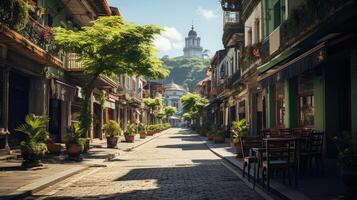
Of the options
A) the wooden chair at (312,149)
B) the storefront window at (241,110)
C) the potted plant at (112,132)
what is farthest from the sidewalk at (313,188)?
the storefront window at (241,110)

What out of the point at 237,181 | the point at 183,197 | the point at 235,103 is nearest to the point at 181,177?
the point at 237,181

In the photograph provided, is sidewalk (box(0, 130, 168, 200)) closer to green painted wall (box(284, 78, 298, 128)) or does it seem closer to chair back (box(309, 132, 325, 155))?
chair back (box(309, 132, 325, 155))

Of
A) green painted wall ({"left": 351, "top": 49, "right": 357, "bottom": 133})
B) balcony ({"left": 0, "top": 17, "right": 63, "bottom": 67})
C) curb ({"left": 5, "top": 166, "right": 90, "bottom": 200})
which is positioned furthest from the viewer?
balcony ({"left": 0, "top": 17, "right": 63, "bottom": 67})

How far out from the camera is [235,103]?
1422 inches

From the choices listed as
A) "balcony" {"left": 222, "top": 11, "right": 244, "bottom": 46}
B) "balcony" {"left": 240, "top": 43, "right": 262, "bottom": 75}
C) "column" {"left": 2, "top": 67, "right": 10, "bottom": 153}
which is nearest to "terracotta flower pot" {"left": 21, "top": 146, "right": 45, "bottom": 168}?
"column" {"left": 2, "top": 67, "right": 10, "bottom": 153}

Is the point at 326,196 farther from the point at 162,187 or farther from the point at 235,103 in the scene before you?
the point at 235,103

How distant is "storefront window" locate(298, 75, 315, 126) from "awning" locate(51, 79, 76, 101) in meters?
11.4

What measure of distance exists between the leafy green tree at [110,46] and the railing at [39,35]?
1.39ft

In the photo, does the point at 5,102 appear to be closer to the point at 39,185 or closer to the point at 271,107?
the point at 39,185

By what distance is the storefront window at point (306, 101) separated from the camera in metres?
15.6

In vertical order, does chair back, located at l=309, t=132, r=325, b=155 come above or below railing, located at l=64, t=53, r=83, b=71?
below

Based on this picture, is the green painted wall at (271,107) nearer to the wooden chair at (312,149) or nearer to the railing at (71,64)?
the railing at (71,64)

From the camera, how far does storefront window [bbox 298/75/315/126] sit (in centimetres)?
1560

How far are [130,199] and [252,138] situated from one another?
4113mm
